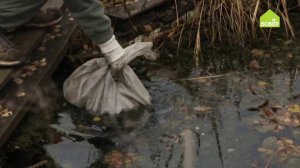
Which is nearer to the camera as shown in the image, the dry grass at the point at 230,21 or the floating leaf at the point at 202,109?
the floating leaf at the point at 202,109

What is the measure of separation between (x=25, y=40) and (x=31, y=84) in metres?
0.54

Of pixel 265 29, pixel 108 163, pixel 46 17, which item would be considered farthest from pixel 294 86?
pixel 46 17

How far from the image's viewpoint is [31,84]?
4.27 meters

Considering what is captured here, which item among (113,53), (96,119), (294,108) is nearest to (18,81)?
(96,119)

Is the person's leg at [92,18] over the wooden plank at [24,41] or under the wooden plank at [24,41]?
over

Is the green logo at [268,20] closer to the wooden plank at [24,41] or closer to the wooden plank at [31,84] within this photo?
the wooden plank at [31,84]

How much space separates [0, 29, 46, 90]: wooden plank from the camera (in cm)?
423

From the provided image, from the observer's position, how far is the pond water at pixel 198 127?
3682mm

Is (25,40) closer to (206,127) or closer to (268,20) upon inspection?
(206,127)

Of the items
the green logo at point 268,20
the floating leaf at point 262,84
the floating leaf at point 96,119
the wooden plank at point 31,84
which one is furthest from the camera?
the green logo at point 268,20

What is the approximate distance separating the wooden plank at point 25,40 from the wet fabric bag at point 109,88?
0.56 metres

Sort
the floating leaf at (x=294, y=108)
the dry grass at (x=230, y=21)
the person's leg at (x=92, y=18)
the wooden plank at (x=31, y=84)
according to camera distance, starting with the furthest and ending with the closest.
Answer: the dry grass at (x=230, y=21), the floating leaf at (x=294, y=108), the person's leg at (x=92, y=18), the wooden plank at (x=31, y=84)

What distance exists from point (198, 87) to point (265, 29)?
4.19ft

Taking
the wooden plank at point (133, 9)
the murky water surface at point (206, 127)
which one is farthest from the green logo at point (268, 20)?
the wooden plank at point (133, 9)
